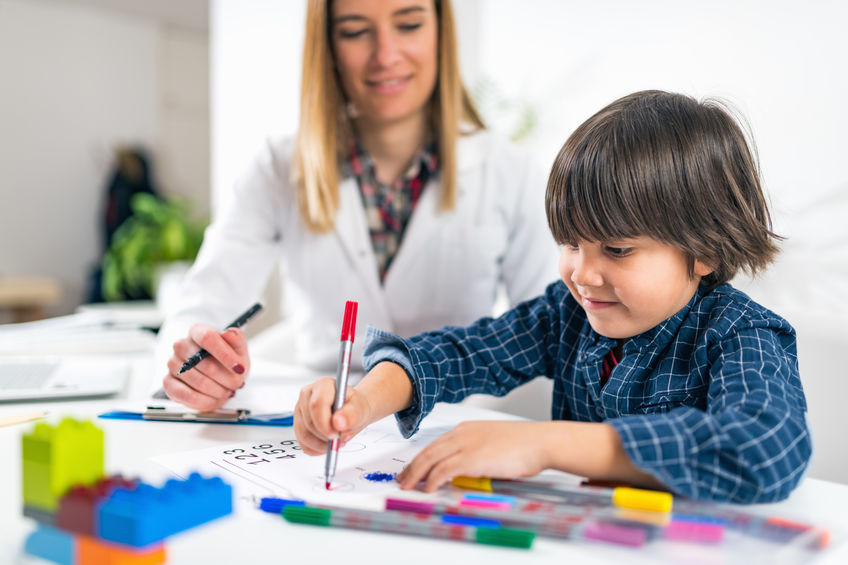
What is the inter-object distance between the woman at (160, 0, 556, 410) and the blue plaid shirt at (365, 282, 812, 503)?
1.19 ft

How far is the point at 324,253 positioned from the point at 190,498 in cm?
90

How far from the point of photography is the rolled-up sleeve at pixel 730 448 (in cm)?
55

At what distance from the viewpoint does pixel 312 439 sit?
666mm

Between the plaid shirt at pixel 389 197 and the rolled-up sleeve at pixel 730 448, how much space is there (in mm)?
788

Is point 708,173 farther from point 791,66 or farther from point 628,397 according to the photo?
point 791,66

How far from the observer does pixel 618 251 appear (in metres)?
0.73

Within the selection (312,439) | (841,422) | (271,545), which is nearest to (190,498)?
(271,545)

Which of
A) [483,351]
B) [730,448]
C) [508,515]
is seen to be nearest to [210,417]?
[483,351]

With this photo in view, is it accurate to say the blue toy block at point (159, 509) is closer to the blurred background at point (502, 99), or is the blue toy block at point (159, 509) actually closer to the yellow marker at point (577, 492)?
the yellow marker at point (577, 492)

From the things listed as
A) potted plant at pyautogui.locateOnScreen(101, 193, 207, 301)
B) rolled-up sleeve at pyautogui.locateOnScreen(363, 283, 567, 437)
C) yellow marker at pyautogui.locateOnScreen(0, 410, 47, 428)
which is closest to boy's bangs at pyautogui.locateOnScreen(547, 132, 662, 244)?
rolled-up sleeve at pyautogui.locateOnScreen(363, 283, 567, 437)

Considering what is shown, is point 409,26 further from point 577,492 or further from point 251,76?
point 251,76

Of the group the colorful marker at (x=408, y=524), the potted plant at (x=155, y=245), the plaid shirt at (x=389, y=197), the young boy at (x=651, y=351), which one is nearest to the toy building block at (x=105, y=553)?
the colorful marker at (x=408, y=524)

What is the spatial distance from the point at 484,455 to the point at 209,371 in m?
0.44

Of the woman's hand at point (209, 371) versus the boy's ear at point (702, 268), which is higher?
the boy's ear at point (702, 268)
